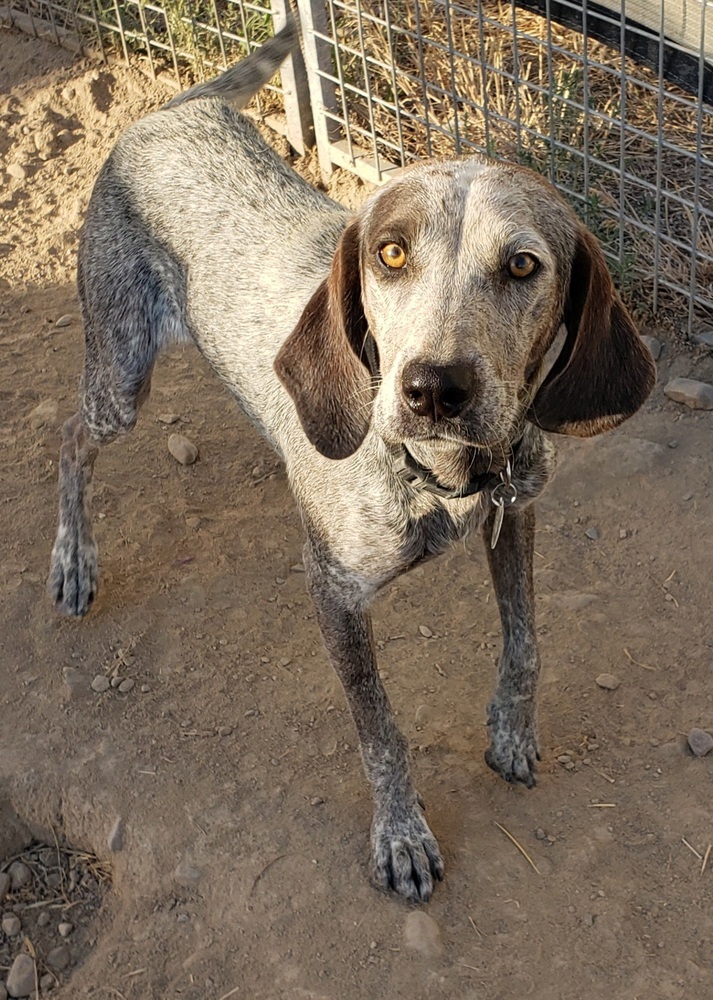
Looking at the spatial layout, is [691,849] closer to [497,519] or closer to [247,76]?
[497,519]

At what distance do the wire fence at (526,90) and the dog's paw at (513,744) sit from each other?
2015mm

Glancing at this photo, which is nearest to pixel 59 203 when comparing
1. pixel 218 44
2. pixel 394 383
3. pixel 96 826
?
pixel 218 44

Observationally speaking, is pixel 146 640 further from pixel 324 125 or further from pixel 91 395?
pixel 324 125

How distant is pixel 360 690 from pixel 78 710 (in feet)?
3.52

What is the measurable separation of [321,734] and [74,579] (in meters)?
1.05

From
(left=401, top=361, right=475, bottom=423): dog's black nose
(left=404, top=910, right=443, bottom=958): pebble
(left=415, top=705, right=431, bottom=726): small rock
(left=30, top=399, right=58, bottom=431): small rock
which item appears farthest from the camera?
(left=30, top=399, right=58, bottom=431): small rock

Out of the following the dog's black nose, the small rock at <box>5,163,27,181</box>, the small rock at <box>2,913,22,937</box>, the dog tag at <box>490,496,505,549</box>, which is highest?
the dog's black nose

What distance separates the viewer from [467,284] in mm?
2629

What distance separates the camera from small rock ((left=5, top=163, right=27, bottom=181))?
6.34 m

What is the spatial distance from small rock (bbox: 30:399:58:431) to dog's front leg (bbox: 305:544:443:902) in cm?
200

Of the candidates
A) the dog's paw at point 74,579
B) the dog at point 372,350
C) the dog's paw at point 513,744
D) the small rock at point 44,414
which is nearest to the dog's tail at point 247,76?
the dog at point 372,350

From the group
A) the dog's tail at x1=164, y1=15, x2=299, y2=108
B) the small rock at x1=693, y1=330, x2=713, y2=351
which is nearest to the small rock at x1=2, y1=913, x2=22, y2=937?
the dog's tail at x1=164, y1=15, x2=299, y2=108

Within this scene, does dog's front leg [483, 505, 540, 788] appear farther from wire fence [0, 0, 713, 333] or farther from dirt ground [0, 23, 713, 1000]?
wire fence [0, 0, 713, 333]

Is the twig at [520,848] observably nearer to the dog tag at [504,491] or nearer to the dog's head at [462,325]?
the dog tag at [504,491]
